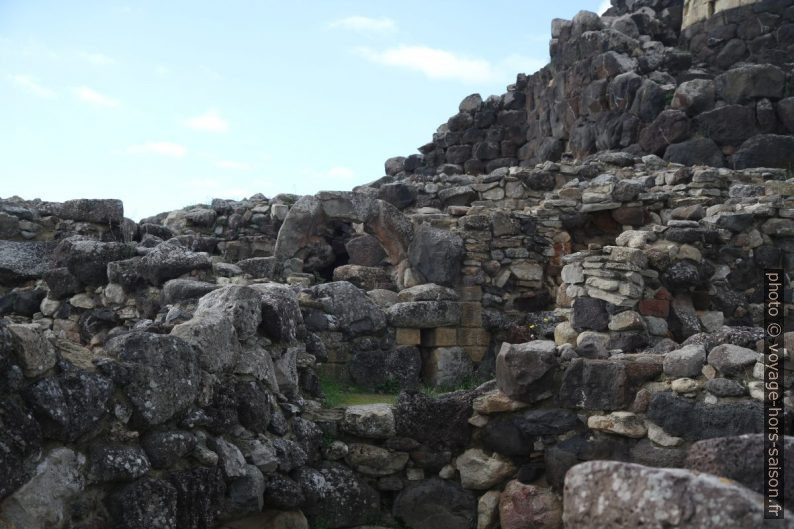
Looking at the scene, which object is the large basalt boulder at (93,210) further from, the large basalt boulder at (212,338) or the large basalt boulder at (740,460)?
the large basalt boulder at (740,460)

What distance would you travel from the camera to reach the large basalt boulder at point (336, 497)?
6504mm

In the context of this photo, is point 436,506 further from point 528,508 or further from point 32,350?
point 32,350

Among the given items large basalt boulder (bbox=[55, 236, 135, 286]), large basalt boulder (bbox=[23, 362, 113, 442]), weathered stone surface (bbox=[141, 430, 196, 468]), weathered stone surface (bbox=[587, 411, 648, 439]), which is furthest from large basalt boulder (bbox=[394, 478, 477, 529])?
large basalt boulder (bbox=[55, 236, 135, 286])

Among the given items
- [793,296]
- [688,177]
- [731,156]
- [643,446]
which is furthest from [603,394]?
[731,156]

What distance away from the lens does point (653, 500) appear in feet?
10.9

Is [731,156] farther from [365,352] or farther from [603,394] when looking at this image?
[603,394]

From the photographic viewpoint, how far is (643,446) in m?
5.99

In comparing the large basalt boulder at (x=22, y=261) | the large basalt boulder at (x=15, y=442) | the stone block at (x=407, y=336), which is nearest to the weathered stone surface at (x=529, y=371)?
the stone block at (x=407, y=336)

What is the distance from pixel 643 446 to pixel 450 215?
26.1 feet

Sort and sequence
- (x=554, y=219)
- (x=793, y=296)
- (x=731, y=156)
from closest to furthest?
1. (x=793, y=296)
2. (x=554, y=219)
3. (x=731, y=156)

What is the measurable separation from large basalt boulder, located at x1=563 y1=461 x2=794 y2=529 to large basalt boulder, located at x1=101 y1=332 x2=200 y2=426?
262 centimetres

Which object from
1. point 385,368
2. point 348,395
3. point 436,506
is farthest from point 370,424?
point 385,368

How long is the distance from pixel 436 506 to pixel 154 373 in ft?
8.91

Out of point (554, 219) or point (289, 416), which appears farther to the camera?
point (554, 219)
